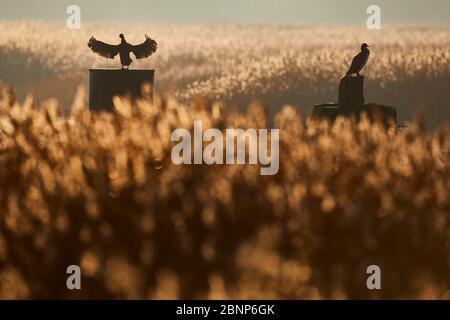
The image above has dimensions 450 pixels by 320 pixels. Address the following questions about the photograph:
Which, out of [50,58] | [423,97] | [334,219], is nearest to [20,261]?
[334,219]

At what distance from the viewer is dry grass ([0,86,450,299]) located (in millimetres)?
4922

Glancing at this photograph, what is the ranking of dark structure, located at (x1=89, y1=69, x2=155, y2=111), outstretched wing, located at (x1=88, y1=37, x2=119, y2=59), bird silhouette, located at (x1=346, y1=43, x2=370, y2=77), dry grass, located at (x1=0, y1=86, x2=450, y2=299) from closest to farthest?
dry grass, located at (x1=0, y1=86, x2=450, y2=299) → bird silhouette, located at (x1=346, y1=43, x2=370, y2=77) → dark structure, located at (x1=89, y1=69, x2=155, y2=111) → outstretched wing, located at (x1=88, y1=37, x2=119, y2=59)

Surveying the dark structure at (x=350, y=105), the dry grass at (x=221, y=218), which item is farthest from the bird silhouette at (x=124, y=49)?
the dry grass at (x=221, y=218)

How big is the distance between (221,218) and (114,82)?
7.17 m

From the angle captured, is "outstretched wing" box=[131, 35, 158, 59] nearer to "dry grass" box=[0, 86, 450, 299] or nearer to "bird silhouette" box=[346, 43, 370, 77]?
"bird silhouette" box=[346, 43, 370, 77]

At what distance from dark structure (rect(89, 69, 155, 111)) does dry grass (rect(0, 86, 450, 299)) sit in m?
5.02

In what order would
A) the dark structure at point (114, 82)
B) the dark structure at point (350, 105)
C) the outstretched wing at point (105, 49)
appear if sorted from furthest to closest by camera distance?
the outstretched wing at point (105, 49) < the dark structure at point (114, 82) < the dark structure at point (350, 105)

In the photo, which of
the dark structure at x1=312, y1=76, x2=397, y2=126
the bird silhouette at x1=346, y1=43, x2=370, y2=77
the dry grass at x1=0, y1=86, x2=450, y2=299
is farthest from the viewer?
the dark structure at x1=312, y1=76, x2=397, y2=126

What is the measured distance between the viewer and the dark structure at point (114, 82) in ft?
41.3

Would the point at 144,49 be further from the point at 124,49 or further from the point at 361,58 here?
the point at 361,58

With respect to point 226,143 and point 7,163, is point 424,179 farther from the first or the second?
point 7,163

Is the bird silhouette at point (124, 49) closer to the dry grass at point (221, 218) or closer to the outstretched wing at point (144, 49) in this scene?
the outstretched wing at point (144, 49)

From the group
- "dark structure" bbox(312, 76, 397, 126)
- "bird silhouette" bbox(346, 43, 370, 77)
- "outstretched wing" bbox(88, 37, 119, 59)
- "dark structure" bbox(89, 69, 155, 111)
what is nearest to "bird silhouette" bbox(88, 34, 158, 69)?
"outstretched wing" bbox(88, 37, 119, 59)

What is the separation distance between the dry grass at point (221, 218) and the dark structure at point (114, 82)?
5022mm
